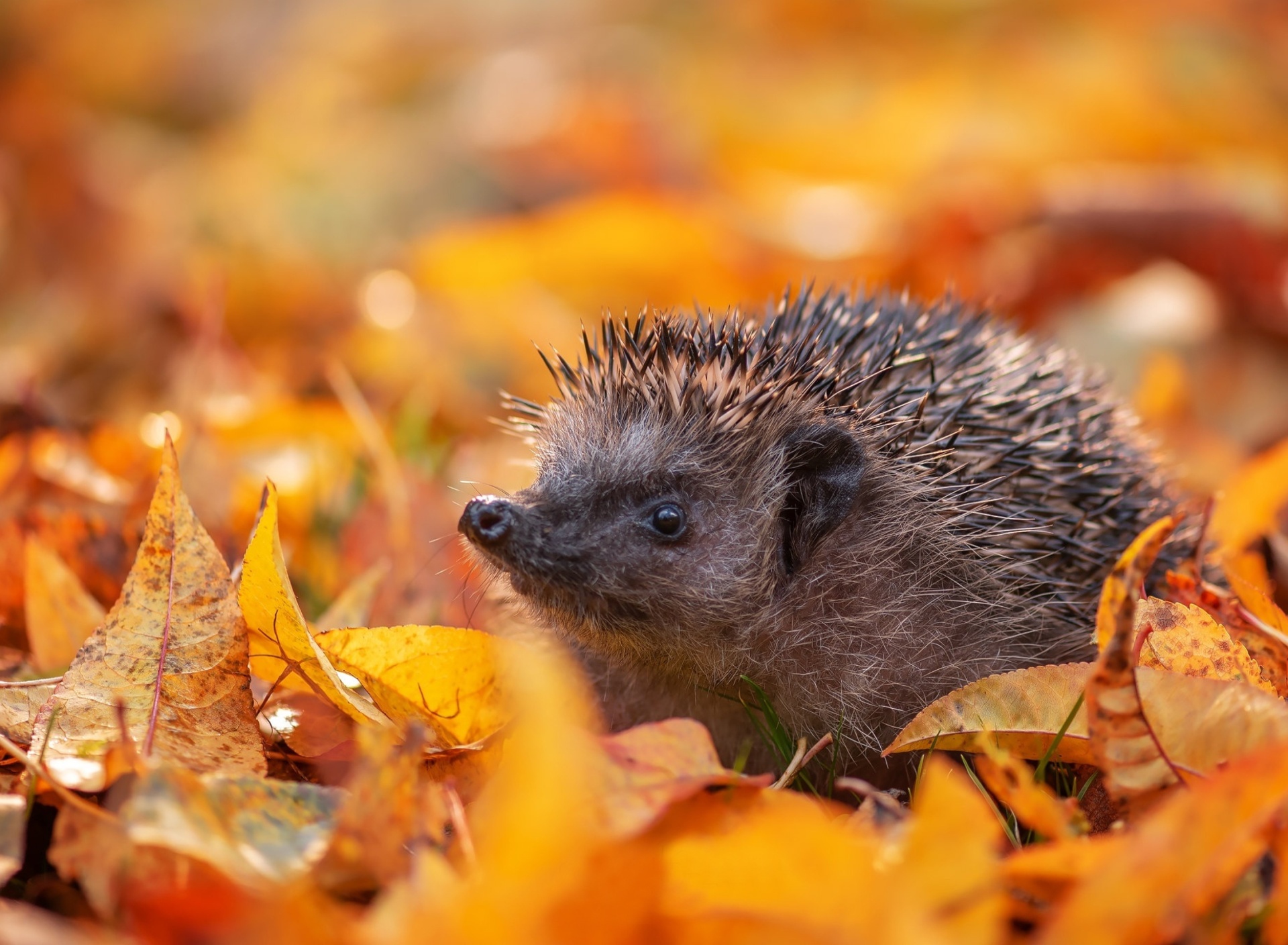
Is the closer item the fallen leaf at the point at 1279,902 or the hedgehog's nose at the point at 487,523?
the fallen leaf at the point at 1279,902

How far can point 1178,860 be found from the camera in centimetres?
146

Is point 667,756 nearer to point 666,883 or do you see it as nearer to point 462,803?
point 666,883

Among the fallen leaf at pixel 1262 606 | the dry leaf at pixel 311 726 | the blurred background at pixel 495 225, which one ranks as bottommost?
the dry leaf at pixel 311 726

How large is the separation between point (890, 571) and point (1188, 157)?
199 inches

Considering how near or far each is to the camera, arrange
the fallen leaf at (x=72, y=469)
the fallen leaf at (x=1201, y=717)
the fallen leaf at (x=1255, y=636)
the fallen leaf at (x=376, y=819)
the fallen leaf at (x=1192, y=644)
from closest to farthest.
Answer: the fallen leaf at (x=376, y=819) < the fallen leaf at (x=1201, y=717) < the fallen leaf at (x=1192, y=644) < the fallen leaf at (x=1255, y=636) < the fallen leaf at (x=72, y=469)

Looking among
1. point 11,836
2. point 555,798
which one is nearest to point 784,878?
point 555,798

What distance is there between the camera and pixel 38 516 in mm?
2846

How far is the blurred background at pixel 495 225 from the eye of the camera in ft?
11.4

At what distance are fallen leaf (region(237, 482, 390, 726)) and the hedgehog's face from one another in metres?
0.41

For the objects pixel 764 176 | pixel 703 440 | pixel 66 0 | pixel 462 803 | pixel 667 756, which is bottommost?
pixel 462 803

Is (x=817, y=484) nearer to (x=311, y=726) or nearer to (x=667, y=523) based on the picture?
(x=667, y=523)

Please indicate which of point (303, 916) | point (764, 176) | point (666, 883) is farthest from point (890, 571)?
point (764, 176)

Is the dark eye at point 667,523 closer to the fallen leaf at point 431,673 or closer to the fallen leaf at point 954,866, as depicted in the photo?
the fallen leaf at point 431,673

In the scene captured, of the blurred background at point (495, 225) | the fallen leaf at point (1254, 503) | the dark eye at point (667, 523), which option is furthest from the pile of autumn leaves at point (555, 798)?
the fallen leaf at point (1254, 503)
